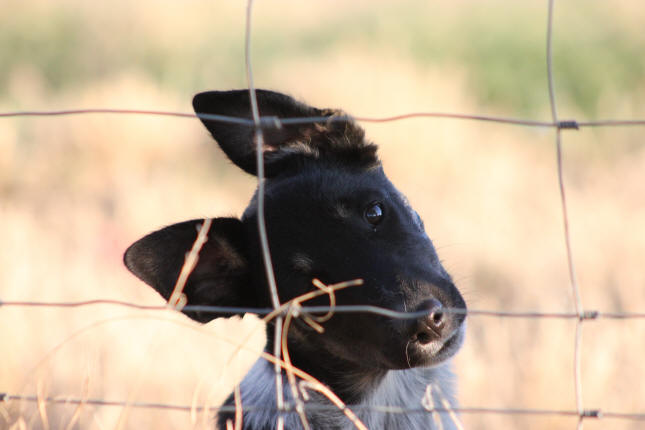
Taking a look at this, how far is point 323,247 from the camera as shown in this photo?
11.1ft

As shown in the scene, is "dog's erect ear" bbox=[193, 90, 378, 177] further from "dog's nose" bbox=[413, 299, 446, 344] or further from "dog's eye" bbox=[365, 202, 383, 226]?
"dog's nose" bbox=[413, 299, 446, 344]

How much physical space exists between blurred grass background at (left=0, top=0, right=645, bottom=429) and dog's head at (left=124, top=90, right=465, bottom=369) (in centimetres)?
31

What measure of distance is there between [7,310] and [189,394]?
1.25 metres

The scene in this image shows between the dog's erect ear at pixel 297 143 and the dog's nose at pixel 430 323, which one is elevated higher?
the dog's erect ear at pixel 297 143

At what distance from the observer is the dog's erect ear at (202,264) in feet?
11.0

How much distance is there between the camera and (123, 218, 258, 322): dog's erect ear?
11.0ft

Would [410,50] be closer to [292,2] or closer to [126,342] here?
[292,2]

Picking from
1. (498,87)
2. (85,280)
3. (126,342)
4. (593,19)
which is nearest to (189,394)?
(126,342)

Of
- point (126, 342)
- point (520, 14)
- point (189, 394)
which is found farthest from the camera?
point (520, 14)

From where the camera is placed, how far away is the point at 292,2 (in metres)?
18.4

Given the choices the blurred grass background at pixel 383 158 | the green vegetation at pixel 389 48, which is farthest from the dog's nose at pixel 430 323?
the green vegetation at pixel 389 48

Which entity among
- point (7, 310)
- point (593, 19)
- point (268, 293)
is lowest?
point (7, 310)

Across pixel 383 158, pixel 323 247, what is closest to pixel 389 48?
pixel 383 158

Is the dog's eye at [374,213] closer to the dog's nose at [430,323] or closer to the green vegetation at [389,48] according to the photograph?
the dog's nose at [430,323]
